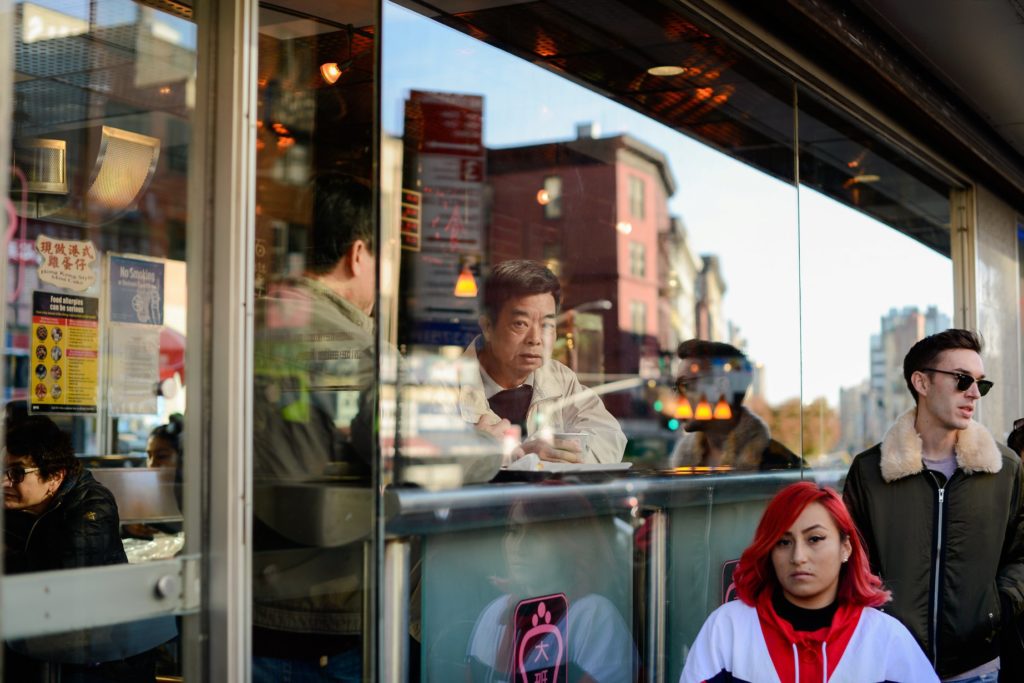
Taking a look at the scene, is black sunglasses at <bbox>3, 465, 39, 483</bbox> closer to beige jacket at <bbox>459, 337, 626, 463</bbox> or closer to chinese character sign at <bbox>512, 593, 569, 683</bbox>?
beige jacket at <bbox>459, 337, 626, 463</bbox>

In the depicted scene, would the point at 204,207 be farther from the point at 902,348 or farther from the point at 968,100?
the point at 902,348

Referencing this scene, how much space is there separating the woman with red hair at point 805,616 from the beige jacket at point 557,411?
1.88 metres

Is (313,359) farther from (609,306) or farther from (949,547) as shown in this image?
(609,306)

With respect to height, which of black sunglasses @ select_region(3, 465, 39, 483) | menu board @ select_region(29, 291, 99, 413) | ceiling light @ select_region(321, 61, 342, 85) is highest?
ceiling light @ select_region(321, 61, 342, 85)

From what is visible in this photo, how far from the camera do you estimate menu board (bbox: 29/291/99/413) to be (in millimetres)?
6016

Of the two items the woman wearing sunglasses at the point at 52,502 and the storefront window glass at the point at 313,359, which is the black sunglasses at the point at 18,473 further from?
the storefront window glass at the point at 313,359

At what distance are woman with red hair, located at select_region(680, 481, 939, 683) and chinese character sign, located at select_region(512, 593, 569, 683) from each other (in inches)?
45.4

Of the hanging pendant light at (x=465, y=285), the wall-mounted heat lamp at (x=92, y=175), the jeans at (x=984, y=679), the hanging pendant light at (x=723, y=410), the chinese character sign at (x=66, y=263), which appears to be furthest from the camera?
the hanging pendant light at (x=723, y=410)

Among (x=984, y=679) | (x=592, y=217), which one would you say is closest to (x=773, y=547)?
(x=984, y=679)

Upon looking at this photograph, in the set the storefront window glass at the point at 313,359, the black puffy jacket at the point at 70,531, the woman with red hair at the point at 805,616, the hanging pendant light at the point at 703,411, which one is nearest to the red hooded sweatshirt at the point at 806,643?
the woman with red hair at the point at 805,616

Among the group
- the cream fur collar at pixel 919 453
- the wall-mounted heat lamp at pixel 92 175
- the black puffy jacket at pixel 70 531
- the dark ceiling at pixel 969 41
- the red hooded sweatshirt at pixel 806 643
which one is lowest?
A: the red hooded sweatshirt at pixel 806 643

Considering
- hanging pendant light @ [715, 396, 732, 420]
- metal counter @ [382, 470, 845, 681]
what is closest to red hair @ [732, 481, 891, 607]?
Result: metal counter @ [382, 470, 845, 681]

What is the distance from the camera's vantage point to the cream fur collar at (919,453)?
4.14m

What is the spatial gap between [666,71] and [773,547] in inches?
178
